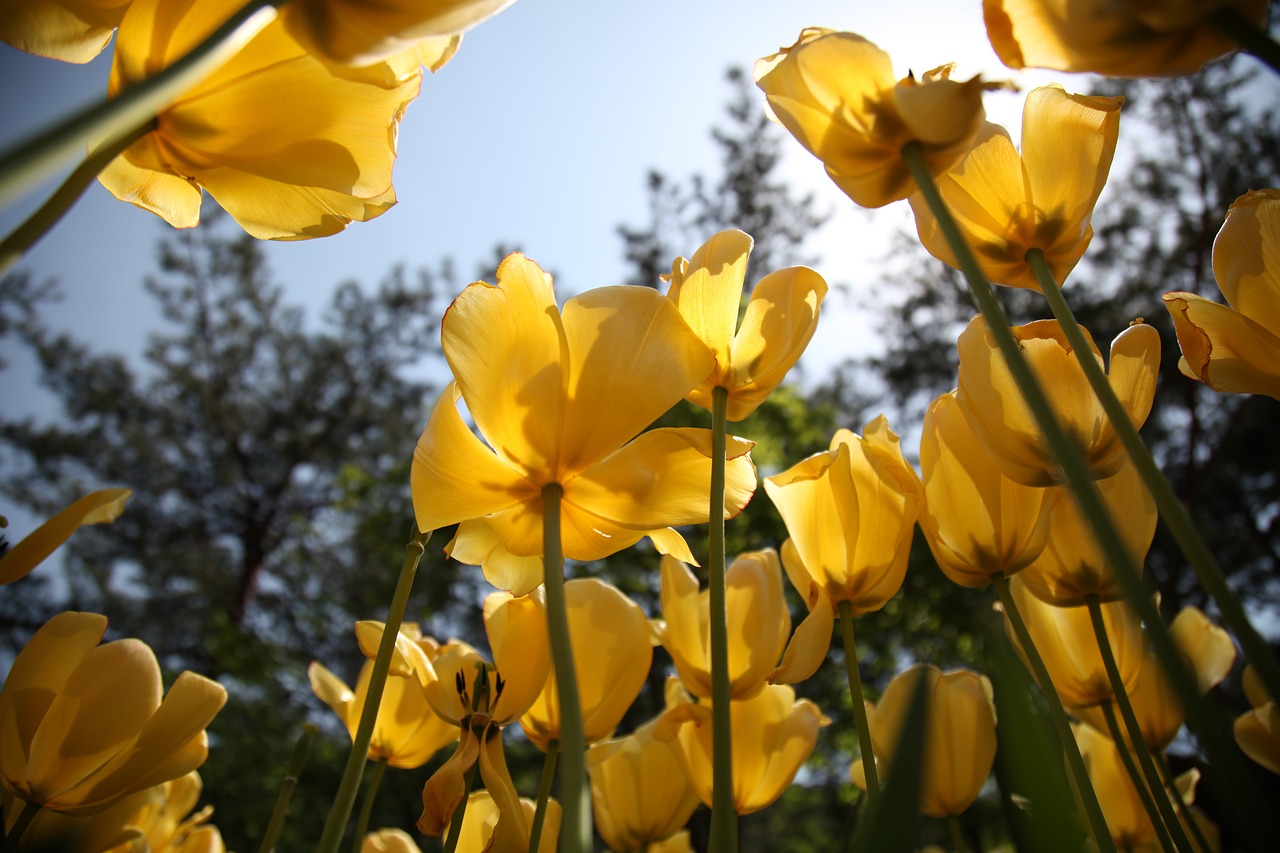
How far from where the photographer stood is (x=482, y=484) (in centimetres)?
53

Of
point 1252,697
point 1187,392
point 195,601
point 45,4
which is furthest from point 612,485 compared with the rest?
point 195,601

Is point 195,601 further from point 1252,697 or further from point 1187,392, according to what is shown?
point 1252,697

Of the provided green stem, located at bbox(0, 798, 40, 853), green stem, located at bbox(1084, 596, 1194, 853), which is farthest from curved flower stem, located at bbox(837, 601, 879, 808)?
green stem, located at bbox(0, 798, 40, 853)

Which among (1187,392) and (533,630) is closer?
(533,630)

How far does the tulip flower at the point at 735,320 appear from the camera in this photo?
606 mm

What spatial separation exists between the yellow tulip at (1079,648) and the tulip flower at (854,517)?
4.9 inches

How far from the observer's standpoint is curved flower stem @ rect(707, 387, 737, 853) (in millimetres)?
364

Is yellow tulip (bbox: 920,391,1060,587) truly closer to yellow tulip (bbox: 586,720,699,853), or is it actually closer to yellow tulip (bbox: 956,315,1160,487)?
yellow tulip (bbox: 956,315,1160,487)

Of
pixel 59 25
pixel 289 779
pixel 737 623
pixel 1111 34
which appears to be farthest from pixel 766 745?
pixel 59 25

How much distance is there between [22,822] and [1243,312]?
84 cm

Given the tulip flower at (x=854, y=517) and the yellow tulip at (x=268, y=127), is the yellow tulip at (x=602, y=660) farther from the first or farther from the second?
the yellow tulip at (x=268, y=127)

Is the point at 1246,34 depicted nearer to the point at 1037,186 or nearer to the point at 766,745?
the point at 1037,186

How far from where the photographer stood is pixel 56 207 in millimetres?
304

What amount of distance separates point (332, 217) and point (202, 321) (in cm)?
1263
